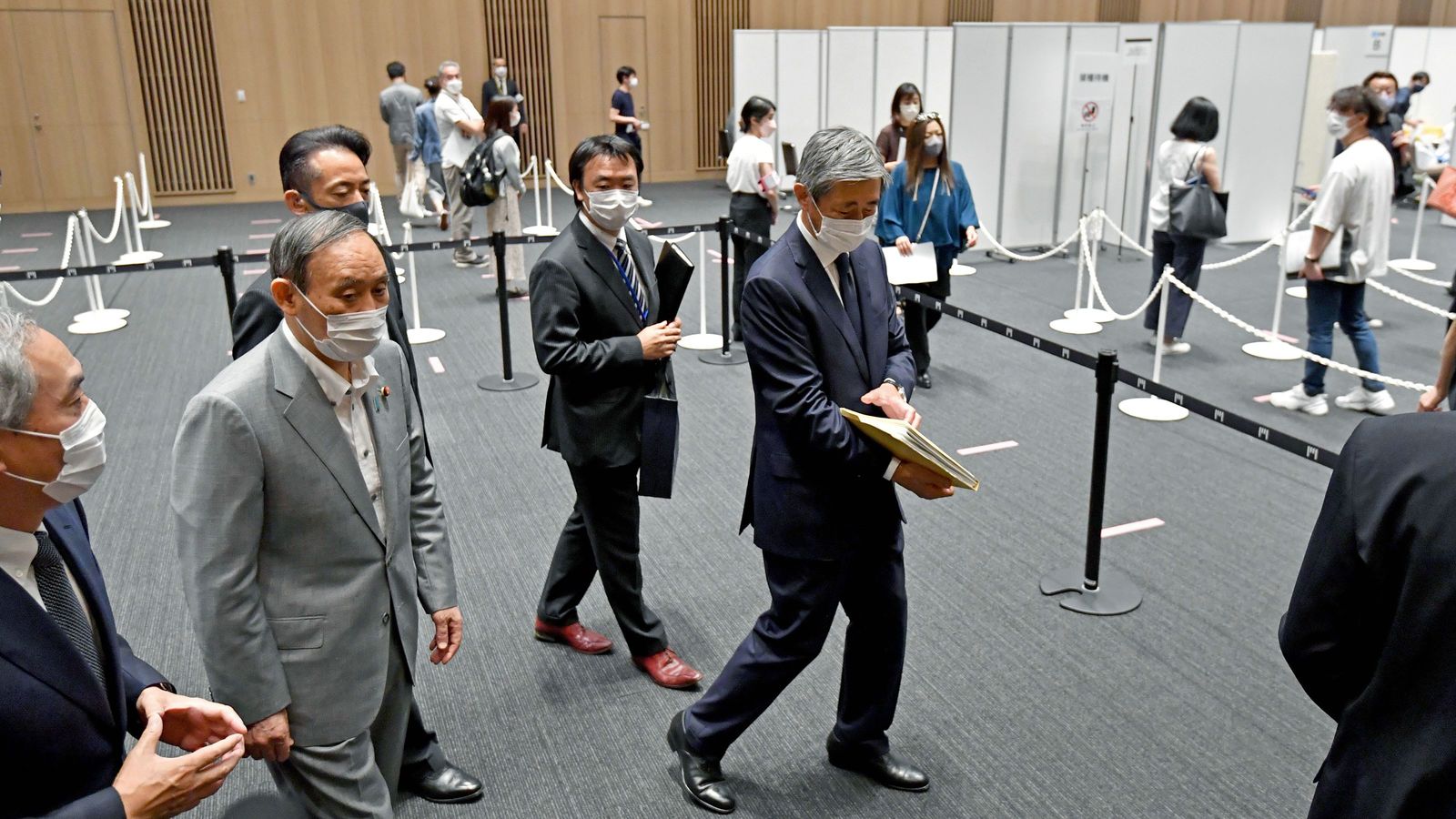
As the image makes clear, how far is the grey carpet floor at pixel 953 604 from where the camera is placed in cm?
334

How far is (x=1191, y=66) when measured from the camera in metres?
11.0

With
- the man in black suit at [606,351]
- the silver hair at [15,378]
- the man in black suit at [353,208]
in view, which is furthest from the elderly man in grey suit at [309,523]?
the man in black suit at [606,351]

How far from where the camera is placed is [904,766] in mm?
3299

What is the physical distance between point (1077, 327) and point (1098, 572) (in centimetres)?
454

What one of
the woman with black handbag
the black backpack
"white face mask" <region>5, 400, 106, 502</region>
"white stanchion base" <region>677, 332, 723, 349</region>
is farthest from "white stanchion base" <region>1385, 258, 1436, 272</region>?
"white face mask" <region>5, 400, 106, 502</region>

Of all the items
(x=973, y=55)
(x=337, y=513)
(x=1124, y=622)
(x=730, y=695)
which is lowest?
(x=1124, y=622)

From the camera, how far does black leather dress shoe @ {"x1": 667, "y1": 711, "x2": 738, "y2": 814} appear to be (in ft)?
10.5

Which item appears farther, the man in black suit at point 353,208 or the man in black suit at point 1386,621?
the man in black suit at point 353,208

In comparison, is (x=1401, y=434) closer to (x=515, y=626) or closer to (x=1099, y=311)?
(x=515, y=626)

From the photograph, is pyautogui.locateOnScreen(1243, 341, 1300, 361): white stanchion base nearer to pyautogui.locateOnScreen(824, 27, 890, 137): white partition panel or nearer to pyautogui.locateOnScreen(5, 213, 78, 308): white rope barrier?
pyautogui.locateOnScreen(824, 27, 890, 137): white partition panel

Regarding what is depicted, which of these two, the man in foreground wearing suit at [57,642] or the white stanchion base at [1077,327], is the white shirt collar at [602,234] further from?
the white stanchion base at [1077,327]

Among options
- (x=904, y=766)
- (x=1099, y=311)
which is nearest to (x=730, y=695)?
(x=904, y=766)

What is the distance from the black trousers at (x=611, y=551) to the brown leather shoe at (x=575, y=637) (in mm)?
147

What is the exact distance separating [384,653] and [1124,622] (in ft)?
9.84
